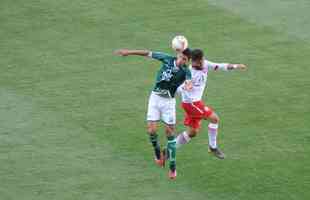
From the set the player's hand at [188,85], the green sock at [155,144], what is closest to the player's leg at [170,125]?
the green sock at [155,144]

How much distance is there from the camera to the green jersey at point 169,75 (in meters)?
17.4

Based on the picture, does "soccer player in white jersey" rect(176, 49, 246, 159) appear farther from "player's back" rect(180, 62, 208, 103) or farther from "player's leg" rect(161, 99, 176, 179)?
"player's leg" rect(161, 99, 176, 179)

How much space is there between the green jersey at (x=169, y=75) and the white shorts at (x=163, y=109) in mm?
166

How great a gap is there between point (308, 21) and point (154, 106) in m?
9.82

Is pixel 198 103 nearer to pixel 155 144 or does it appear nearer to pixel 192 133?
pixel 192 133

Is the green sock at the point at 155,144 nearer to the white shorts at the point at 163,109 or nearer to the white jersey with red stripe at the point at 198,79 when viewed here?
the white shorts at the point at 163,109

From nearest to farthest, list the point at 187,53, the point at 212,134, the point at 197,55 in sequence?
the point at 187,53 → the point at 197,55 → the point at 212,134

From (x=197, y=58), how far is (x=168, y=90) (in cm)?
84

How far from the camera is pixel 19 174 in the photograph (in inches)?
737

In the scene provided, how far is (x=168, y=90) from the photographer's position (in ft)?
57.9

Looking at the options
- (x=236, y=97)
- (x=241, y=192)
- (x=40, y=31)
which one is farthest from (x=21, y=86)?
(x=241, y=192)

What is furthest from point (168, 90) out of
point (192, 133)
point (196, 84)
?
point (192, 133)

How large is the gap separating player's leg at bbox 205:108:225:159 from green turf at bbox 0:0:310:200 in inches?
13.5

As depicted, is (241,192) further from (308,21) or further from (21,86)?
(308,21)
